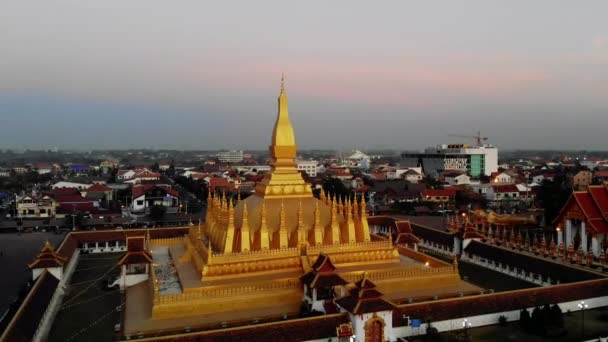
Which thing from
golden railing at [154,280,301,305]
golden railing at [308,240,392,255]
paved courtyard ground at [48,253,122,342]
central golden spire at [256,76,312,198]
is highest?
central golden spire at [256,76,312,198]

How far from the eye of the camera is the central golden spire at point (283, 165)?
87.0ft

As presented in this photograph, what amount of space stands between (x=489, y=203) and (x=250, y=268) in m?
59.3

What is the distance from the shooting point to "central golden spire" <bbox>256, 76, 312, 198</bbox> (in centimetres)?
2652

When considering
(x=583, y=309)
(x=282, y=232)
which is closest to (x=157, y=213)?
(x=282, y=232)

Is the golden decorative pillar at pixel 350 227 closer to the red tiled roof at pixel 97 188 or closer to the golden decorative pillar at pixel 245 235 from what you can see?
the golden decorative pillar at pixel 245 235

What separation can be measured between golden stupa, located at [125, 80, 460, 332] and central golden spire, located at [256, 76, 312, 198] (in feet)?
0.18

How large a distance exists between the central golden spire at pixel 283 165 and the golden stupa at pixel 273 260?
5 cm

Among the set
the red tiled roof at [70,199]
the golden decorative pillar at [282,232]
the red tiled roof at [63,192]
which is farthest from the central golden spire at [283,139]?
the red tiled roof at [63,192]

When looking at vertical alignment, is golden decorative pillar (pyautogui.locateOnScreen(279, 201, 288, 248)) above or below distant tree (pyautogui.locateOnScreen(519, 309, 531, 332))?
above

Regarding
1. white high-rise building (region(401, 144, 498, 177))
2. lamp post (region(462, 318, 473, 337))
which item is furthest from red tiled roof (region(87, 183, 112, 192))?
white high-rise building (region(401, 144, 498, 177))

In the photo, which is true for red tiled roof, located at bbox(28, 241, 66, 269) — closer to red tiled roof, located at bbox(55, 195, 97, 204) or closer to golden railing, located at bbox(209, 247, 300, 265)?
golden railing, located at bbox(209, 247, 300, 265)

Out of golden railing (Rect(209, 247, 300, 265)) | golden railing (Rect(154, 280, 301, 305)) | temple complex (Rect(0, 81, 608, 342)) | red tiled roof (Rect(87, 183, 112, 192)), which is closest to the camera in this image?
temple complex (Rect(0, 81, 608, 342))

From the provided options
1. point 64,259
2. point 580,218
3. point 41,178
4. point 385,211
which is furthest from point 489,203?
point 41,178

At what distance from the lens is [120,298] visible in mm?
25625
